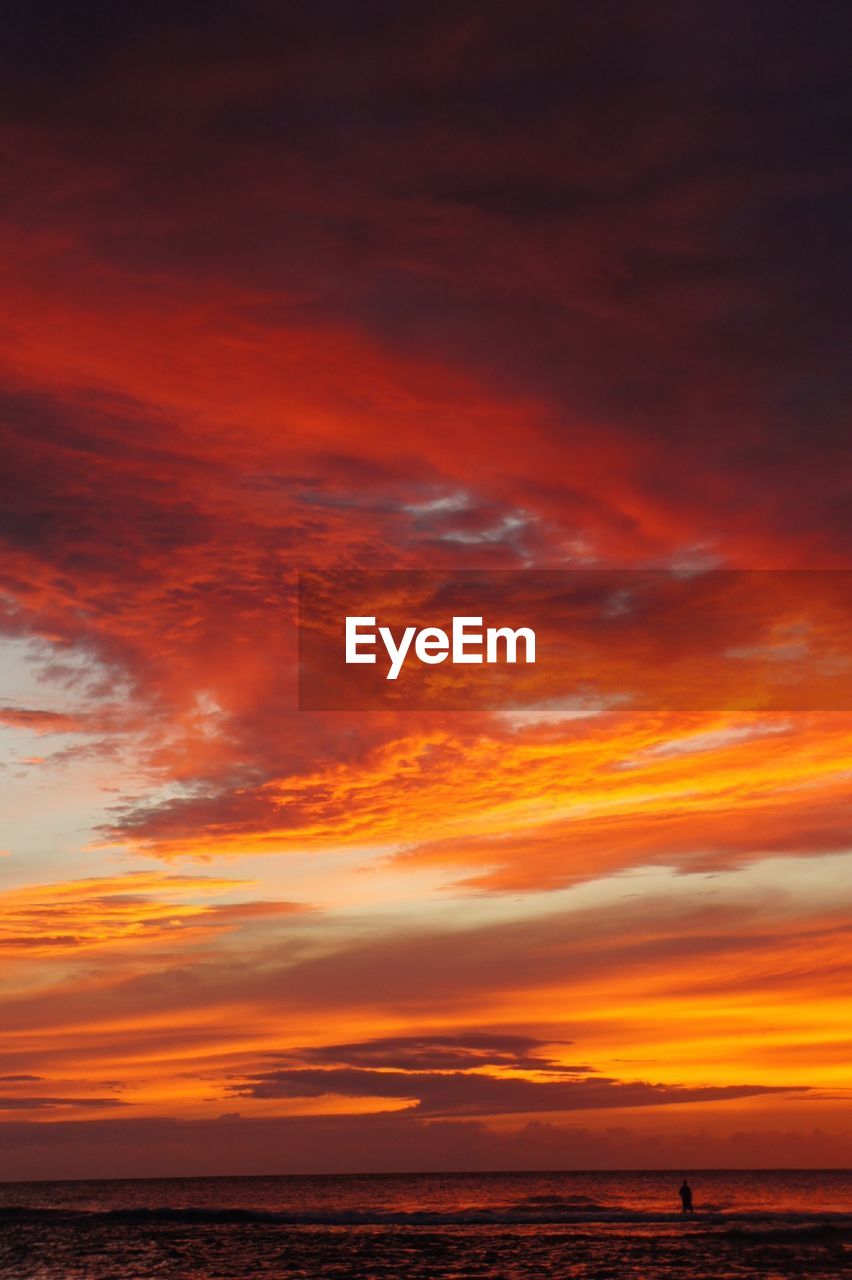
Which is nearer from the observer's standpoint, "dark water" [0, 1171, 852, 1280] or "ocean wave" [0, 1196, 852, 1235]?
"dark water" [0, 1171, 852, 1280]

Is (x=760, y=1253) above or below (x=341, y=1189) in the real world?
above

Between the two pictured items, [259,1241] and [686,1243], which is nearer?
[686,1243]

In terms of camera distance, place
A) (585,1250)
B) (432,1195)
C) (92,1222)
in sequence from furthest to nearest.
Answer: (432,1195), (92,1222), (585,1250)

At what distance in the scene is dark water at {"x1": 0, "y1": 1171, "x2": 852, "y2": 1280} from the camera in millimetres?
49094

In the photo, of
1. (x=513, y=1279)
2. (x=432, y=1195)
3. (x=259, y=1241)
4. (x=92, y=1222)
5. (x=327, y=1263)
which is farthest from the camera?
(x=432, y=1195)

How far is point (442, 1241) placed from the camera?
6291cm

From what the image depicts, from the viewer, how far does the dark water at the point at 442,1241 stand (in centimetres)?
4909

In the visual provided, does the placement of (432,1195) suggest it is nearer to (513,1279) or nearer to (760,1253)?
(760,1253)

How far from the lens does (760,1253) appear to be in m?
54.0

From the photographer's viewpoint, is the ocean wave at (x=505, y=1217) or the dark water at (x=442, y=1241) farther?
the ocean wave at (x=505, y=1217)

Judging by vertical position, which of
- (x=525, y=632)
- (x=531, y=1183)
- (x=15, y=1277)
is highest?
(x=525, y=632)

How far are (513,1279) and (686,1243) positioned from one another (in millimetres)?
17336

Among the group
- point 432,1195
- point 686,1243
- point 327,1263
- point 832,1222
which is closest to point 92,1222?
point 327,1263

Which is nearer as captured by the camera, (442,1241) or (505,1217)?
(442,1241)
